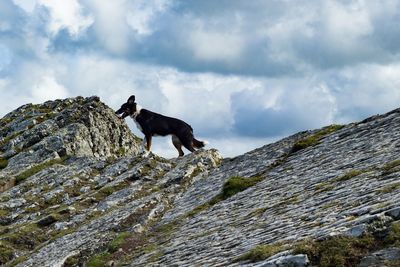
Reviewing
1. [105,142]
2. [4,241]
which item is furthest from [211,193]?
[105,142]

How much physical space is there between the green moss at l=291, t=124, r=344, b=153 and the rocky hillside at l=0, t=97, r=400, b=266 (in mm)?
114

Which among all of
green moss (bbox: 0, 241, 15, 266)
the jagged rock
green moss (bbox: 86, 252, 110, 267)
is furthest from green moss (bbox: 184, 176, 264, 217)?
the jagged rock

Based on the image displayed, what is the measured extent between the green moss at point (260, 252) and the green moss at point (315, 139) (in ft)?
53.7

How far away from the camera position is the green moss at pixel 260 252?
1157 cm

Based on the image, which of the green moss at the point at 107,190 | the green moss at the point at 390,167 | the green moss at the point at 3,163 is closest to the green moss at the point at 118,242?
the green moss at the point at 390,167

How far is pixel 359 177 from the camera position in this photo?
53.9ft

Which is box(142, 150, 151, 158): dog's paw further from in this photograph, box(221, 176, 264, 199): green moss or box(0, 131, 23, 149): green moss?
box(221, 176, 264, 199): green moss

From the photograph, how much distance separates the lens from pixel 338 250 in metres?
10.2

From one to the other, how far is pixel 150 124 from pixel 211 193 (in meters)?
16.6

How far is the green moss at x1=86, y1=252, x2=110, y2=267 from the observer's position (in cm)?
1911

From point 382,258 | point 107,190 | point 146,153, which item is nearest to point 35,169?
point 146,153

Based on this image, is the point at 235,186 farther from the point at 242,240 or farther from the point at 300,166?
the point at 242,240

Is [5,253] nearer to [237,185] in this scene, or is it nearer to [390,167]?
[237,185]

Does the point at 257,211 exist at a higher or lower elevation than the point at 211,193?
lower
